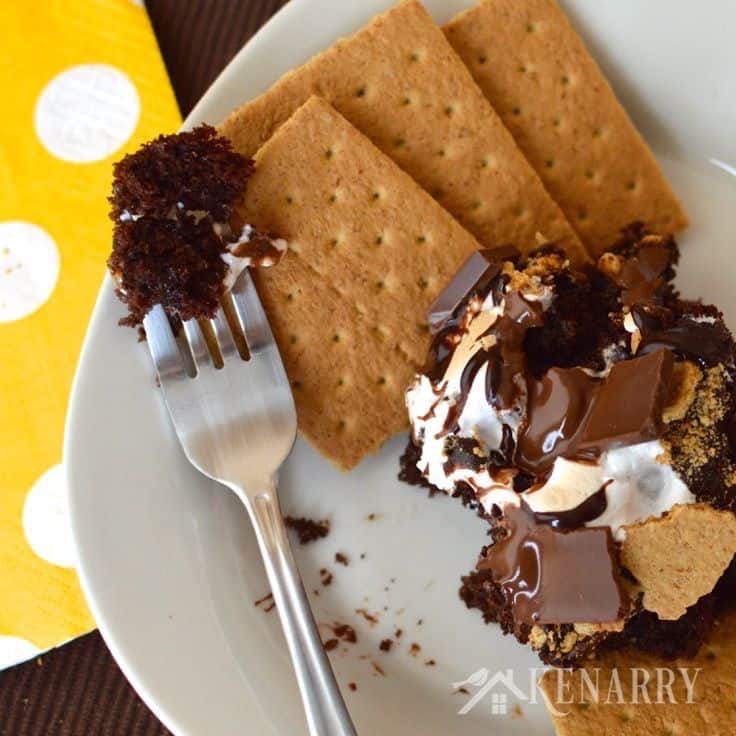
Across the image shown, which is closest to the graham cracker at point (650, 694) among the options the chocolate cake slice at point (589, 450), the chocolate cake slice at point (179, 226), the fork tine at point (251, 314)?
the chocolate cake slice at point (589, 450)

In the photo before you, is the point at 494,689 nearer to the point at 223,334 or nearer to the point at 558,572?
the point at 558,572

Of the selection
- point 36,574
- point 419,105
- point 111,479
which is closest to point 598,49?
point 419,105

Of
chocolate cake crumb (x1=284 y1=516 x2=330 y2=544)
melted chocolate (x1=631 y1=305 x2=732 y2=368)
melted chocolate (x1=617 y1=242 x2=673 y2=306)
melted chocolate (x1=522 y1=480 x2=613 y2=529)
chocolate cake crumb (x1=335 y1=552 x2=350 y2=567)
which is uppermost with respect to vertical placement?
melted chocolate (x1=617 y1=242 x2=673 y2=306)

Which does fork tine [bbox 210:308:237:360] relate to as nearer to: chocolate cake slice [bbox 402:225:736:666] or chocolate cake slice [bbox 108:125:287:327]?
chocolate cake slice [bbox 108:125:287:327]

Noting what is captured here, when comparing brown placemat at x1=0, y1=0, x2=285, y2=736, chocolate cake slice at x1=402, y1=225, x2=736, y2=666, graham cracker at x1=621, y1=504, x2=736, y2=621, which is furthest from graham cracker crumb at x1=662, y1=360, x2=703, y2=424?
brown placemat at x1=0, y1=0, x2=285, y2=736

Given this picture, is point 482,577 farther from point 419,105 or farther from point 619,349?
point 419,105

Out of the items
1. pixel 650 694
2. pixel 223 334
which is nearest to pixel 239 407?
pixel 223 334

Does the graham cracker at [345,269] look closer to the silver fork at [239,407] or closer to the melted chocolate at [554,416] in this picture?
the silver fork at [239,407]
